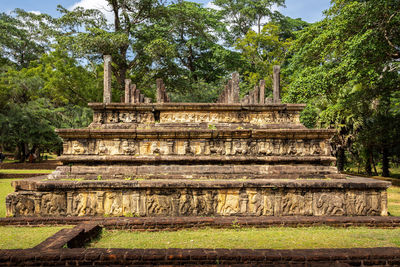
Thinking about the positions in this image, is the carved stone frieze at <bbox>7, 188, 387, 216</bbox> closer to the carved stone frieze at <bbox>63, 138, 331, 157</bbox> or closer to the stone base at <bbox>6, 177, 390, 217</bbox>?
the stone base at <bbox>6, 177, 390, 217</bbox>

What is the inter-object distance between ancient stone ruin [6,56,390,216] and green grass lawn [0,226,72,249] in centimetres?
50

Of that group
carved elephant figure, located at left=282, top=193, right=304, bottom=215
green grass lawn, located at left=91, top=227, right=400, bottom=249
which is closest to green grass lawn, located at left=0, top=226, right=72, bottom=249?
green grass lawn, located at left=91, top=227, right=400, bottom=249

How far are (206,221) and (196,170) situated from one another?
1669mm

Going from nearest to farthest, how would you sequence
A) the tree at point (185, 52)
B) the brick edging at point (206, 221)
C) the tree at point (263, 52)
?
the brick edging at point (206, 221), the tree at point (185, 52), the tree at point (263, 52)

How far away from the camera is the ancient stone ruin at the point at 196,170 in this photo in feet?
17.8

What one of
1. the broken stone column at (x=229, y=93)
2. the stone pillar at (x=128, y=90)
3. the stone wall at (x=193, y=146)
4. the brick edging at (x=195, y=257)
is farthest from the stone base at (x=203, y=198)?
the stone pillar at (x=128, y=90)

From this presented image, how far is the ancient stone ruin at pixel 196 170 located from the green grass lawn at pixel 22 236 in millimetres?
501

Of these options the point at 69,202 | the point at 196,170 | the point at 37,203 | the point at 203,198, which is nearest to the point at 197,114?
the point at 196,170

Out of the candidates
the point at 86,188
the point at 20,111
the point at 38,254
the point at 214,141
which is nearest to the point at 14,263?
the point at 38,254

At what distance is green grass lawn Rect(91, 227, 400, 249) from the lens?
4.06 meters

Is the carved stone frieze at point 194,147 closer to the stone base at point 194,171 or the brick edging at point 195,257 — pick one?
the stone base at point 194,171

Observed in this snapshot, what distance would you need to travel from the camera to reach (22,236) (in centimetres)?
442

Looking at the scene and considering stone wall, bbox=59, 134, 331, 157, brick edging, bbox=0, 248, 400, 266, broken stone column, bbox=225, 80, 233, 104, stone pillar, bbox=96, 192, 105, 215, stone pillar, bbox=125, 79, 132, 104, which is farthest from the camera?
stone pillar, bbox=125, 79, 132, 104

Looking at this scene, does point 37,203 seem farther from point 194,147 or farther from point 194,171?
point 194,147
